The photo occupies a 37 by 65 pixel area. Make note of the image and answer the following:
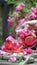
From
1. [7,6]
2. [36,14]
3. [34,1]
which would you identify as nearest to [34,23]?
[36,14]

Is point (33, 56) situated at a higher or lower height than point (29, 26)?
lower

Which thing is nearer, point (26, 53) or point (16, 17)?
point (26, 53)

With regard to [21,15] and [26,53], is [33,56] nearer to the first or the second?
[26,53]

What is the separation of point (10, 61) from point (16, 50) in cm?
24

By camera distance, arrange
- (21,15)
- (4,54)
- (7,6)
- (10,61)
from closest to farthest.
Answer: (10,61)
(4,54)
(21,15)
(7,6)

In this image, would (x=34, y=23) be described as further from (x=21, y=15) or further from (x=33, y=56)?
(x=21, y=15)

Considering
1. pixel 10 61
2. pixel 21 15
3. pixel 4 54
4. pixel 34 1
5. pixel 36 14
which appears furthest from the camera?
pixel 34 1

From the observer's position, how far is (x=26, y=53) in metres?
2.13

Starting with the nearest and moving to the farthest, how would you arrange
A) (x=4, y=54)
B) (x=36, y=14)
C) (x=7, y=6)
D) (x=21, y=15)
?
(x=4, y=54) → (x=36, y=14) → (x=21, y=15) → (x=7, y=6)

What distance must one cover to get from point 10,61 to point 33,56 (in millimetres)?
164

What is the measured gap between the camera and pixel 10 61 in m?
1.93

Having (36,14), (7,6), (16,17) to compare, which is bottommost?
(7,6)

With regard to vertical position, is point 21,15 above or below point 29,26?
below

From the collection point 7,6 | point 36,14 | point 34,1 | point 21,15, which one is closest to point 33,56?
point 36,14
